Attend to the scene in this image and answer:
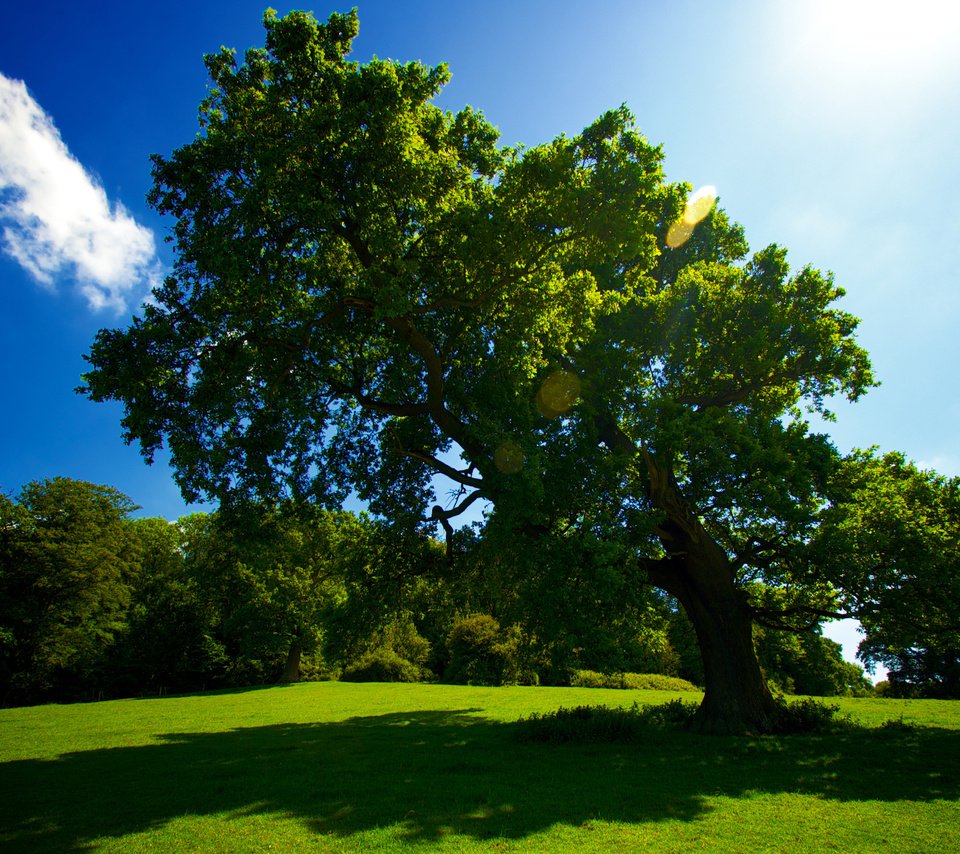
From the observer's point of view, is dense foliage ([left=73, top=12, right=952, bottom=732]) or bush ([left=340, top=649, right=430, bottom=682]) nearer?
dense foliage ([left=73, top=12, right=952, bottom=732])

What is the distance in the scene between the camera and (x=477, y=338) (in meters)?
16.7

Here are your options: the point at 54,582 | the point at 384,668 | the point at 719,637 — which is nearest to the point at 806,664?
the point at 719,637

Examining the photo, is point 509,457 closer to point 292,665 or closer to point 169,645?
point 292,665

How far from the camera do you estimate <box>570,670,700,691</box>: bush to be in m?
35.8

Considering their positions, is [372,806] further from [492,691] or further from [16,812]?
[492,691]

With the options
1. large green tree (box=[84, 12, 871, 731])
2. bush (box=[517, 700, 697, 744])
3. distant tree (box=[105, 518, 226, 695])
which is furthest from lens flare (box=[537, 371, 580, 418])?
distant tree (box=[105, 518, 226, 695])

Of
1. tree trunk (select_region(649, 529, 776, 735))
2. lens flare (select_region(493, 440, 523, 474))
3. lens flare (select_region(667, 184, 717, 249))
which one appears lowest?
tree trunk (select_region(649, 529, 776, 735))

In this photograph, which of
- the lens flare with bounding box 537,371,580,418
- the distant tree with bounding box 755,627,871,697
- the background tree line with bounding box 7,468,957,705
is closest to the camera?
the background tree line with bounding box 7,468,957,705

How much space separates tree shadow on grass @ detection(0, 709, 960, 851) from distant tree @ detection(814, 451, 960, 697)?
278cm

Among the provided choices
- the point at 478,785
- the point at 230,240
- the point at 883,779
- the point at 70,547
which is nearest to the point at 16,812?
the point at 478,785

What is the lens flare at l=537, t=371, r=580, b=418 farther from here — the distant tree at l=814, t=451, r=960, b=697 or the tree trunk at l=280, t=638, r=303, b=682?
the tree trunk at l=280, t=638, r=303, b=682

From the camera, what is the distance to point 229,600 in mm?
44062

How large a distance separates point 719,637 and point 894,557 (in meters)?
5.21

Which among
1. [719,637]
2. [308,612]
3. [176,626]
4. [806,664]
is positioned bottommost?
[806,664]
